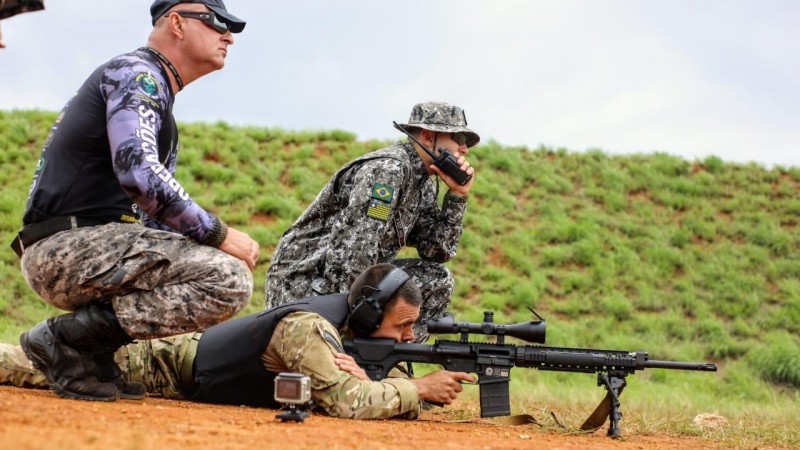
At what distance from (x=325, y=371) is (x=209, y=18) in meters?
1.89

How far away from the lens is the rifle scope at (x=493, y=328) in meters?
5.29

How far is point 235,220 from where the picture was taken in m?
15.2

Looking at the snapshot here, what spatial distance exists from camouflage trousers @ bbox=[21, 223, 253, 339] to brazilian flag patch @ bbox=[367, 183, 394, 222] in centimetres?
159

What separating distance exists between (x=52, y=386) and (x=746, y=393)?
9.25 m

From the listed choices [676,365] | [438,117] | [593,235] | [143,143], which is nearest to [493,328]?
[676,365]

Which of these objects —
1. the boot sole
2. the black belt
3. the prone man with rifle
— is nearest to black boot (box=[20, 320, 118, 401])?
the boot sole

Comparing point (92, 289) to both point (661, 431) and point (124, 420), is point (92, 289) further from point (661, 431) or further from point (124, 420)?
point (661, 431)

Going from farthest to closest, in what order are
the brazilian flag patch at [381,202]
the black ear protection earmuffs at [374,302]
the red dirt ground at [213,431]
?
the brazilian flag patch at [381,202]
the black ear protection earmuffs at [374,302]
the red dirt ground at [213,431]

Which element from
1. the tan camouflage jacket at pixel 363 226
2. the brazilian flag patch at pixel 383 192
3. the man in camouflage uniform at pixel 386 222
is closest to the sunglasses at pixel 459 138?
the man in camouflage uniform at pixel 386 222

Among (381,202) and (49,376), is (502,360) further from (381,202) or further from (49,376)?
(49,376)

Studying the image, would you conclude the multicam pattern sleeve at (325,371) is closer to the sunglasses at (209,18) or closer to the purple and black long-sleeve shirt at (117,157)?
the purple and black long-sleeve shirt at (117,157)

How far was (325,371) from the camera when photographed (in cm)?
482

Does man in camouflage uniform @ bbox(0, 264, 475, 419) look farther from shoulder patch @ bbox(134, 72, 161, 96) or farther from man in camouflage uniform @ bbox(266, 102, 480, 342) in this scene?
shoulder patch @ bbox(134, 72, 161, 96)

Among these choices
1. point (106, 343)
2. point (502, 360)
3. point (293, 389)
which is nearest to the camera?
point (293, 389)
